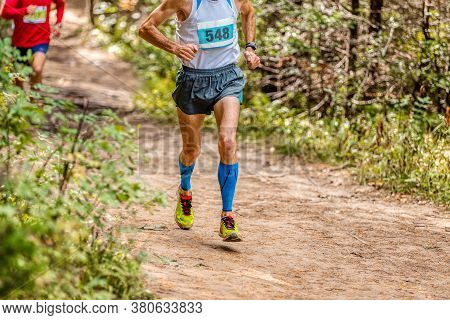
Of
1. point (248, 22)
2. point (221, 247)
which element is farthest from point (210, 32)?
point (221, 247)

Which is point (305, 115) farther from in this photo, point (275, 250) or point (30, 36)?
point (275, 250)

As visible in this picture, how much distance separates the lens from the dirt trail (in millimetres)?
4801

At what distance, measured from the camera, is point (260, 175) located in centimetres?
938

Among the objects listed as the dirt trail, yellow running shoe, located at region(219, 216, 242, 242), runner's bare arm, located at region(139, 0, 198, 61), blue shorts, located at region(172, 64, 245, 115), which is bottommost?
the dirt trail

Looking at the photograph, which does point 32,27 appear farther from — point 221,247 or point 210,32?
point 221,247

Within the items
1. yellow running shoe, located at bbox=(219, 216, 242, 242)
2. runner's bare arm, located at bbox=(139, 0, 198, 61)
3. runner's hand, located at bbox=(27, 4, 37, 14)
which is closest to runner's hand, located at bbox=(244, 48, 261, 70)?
runner's bare arm, located at bbox=(139, 0, 198, 61)

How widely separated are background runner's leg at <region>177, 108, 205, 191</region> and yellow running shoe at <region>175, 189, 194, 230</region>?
88 mm

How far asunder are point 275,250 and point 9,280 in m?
2.55

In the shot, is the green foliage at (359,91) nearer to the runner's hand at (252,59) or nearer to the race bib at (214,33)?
the runner's hand at (252,59)

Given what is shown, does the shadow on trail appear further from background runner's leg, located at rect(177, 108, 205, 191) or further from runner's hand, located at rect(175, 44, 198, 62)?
runner's hand, located at rect(175, 44, 198, 62)

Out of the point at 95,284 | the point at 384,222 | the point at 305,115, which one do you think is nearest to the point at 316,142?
the point at 305,115

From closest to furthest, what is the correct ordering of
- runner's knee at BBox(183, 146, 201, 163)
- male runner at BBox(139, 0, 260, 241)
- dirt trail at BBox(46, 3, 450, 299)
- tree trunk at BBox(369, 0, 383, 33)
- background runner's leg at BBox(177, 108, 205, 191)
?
dirt trail at BBox(46, 3, 450, 299)
male runner at BBox(139, 0, 260, 241)
background runner's leg at BBox(177, 108, 205, 191)
runner's knee at BBox(183, 146, 201, 163)
tree trunk at BBox(369, 0, 383, 33)

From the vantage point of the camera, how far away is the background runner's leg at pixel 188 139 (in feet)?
20.1

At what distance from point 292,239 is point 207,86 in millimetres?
1384
